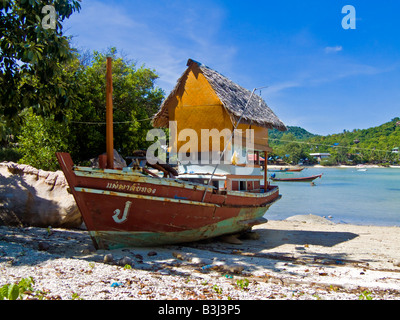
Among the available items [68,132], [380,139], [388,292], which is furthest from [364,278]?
[380,139]

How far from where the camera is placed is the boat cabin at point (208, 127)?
30.6ft

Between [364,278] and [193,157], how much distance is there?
5.60m

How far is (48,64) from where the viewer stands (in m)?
6.96

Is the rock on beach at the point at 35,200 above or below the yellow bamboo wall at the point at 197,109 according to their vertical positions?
below

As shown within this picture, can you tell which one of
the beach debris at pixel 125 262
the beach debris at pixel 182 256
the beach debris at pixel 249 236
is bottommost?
the beach debris at pixel 249 236

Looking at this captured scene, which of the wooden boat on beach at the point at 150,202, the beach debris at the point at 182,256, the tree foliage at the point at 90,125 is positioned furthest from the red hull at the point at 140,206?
the tree foliage at the point at 90,125

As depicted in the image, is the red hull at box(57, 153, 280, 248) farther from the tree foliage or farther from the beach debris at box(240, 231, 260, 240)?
the tree foliage

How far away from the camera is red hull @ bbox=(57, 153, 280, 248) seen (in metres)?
6.36

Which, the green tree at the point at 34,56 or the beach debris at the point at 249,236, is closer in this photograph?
the green tree at the point at 34,56

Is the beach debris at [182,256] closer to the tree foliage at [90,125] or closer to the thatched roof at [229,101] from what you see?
the thatched roof at [229,101]

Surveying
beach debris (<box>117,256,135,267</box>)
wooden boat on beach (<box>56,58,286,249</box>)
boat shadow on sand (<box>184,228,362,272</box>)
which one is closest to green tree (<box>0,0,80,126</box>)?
wooden boat on beach (<box>56,58,286,249</box>)

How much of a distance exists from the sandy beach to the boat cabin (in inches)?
79.4

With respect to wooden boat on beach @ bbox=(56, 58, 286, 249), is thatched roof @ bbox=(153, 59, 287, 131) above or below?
above
